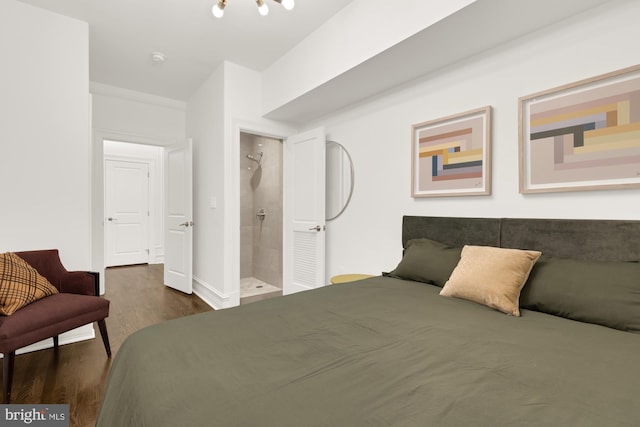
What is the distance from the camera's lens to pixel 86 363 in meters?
2.22

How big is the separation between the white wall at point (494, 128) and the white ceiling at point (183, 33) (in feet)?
3.12

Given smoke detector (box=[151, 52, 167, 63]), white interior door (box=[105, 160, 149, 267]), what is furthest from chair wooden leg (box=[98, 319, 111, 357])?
white interior door (box=[105, 160, 149, 267])

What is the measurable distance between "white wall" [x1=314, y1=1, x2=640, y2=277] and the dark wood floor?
198 cm

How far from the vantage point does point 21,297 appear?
1983 millimetres

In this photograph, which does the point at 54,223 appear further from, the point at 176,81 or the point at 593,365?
the point at 593,365

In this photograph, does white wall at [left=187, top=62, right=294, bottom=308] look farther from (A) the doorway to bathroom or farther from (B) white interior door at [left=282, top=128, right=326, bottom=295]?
(A) the doorway to bathroom

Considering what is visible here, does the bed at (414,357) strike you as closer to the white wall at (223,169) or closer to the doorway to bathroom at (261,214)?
the white wall at (223,169)

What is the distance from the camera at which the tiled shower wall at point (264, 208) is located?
452cm

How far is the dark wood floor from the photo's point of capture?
177cm

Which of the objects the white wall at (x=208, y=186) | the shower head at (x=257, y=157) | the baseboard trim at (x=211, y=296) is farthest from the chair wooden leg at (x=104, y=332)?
the shower head at (x=257, y=157)

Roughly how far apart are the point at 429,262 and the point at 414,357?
44.6 inches

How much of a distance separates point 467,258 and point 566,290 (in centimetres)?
47

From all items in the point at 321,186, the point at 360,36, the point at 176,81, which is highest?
the point at 176,81

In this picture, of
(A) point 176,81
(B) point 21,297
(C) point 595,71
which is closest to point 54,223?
(B) point 21,297
